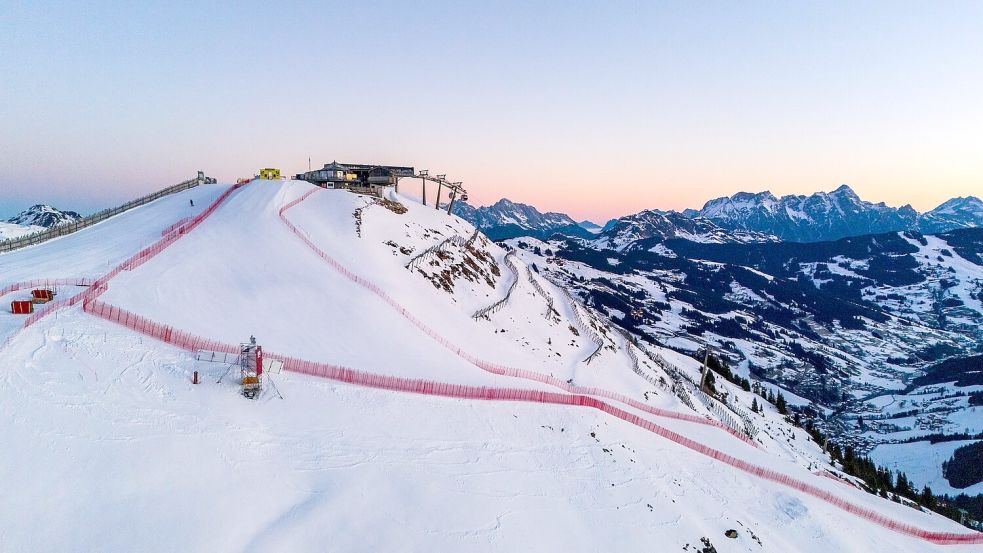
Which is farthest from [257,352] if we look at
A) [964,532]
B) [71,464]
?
[964,532]

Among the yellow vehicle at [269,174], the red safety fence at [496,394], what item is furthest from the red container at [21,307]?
the yellow vehicle at [269,174]

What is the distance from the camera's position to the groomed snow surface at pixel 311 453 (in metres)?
14.6

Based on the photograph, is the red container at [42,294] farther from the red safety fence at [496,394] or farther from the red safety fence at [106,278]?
the red safety fence at [496,394]

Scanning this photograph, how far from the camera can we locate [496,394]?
27031 mm

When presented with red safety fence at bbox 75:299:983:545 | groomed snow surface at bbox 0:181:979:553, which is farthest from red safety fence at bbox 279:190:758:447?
red safety fence at bbox 75:299:983:545

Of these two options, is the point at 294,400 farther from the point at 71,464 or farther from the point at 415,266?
the point at 415,266

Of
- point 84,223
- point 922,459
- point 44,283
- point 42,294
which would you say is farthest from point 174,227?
point 922,459

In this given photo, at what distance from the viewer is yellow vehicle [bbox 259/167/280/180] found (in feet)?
223

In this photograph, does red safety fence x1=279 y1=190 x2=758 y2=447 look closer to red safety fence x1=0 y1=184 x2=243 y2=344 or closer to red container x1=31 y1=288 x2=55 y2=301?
red safety fence x1=0 y1=184 x2=243 y2=344

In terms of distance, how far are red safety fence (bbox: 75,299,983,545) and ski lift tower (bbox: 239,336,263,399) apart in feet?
7.66

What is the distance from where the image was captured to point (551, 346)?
174 ft

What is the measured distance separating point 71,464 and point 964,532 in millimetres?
47105

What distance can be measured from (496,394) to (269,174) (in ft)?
185

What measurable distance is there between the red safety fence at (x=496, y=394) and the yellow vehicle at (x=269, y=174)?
4716cm
